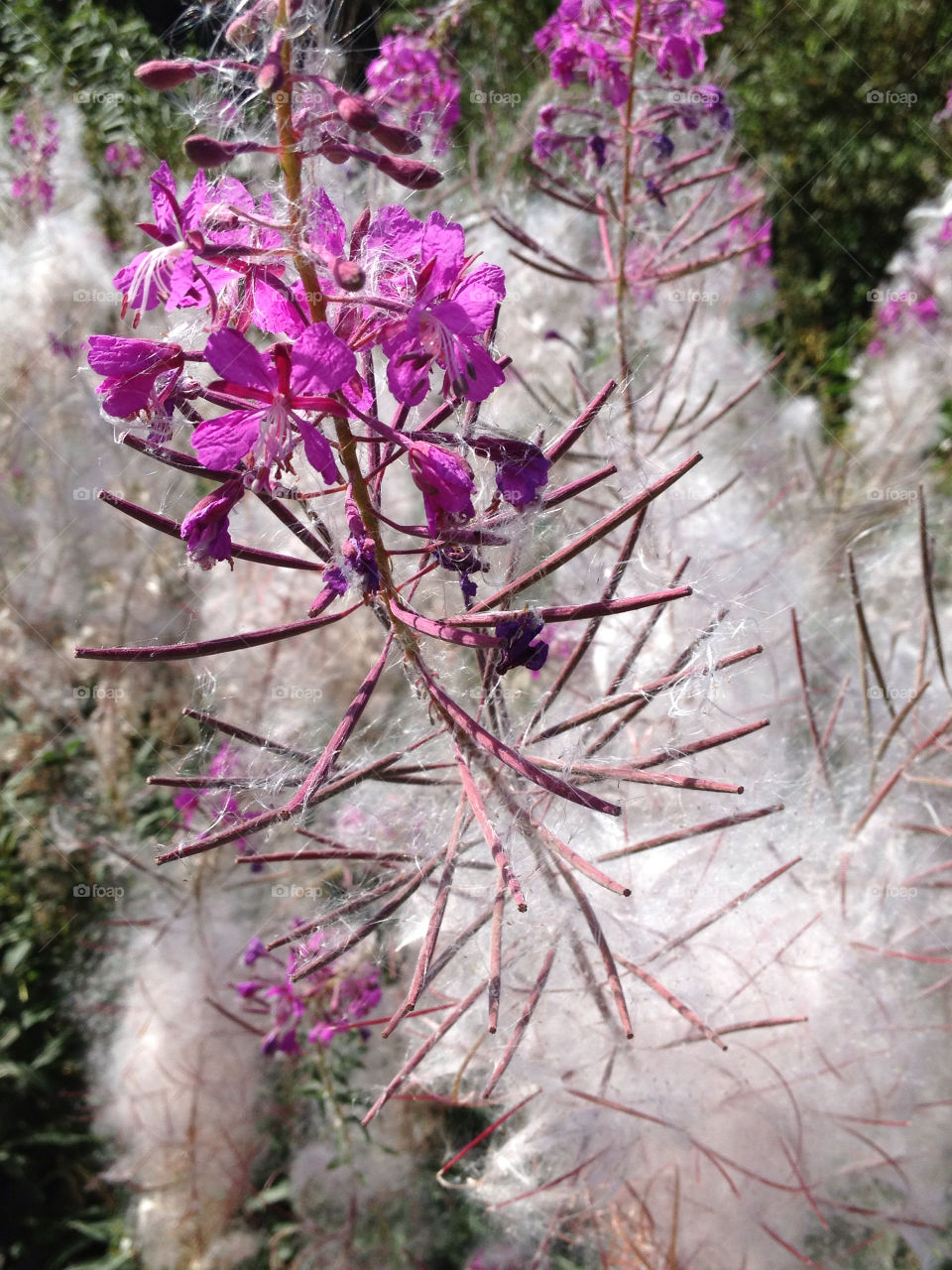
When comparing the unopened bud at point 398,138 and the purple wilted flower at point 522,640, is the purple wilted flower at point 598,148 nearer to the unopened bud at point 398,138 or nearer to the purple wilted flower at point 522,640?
the unopened bud at point 398,138

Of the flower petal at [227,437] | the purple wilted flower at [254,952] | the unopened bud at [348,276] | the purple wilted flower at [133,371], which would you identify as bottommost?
the purple wilted flower at [254,952]

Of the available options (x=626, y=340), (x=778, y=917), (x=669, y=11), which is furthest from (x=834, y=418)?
(x=778, y=917)

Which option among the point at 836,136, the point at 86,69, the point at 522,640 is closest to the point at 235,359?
the point at 522,640

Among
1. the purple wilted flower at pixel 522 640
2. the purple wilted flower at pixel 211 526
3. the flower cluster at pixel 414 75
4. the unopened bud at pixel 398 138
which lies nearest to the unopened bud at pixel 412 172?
the unopened bud at pixel 398 138

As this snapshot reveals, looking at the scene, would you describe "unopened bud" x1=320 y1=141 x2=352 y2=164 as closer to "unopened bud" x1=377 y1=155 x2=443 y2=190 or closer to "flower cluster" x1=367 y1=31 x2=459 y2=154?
"unopened bud" x1=377 y1=155 x2=443 y2=190

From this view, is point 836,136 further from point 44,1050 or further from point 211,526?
point 44,1050

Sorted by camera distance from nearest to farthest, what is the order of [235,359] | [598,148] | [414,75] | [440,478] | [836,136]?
[235,359], [440,478], [598,148], [414,75], [836,136]

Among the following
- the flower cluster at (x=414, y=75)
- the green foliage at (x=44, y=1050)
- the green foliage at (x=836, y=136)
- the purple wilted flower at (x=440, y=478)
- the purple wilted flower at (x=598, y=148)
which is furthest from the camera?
the green foliage at (x=836, y=136)

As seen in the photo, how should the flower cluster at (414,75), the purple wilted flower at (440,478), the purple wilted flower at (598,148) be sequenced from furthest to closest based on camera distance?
the flower cluster at (414,75) → the purple wilted flower at (598,148) → the purple wilted flower at (440,478)

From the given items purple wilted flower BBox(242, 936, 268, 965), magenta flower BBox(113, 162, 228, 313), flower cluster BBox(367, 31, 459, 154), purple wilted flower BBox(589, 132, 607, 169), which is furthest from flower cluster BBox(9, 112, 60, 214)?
magenta flower BBox(113, 162, 228, 313)
